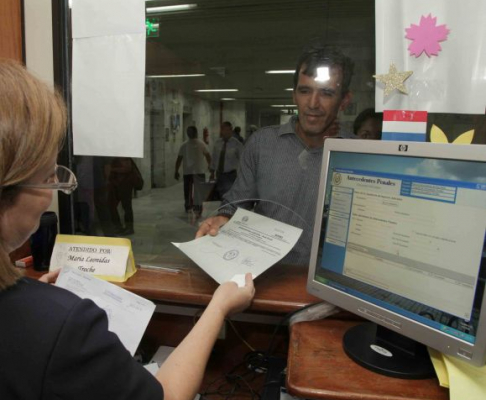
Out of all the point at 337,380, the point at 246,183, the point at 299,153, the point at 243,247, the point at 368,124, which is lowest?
the point at 337,380

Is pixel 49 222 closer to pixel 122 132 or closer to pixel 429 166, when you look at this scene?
pixel 122 132

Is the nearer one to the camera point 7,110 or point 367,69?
point 7,110

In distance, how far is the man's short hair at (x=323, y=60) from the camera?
108 centimetres

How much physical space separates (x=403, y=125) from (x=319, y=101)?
1.13 ft

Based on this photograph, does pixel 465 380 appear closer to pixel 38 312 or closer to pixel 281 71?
pixel 38 312

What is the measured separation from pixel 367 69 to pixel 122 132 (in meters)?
0.75

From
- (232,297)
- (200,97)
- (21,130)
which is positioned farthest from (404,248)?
(200,97)

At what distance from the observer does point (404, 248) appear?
Result: 611 millimetres

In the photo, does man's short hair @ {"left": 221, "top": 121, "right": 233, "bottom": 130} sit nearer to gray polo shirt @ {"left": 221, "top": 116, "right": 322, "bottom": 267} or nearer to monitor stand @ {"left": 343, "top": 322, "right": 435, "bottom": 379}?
gray polo shirt @ {"left": 221, "top": 116, "right": 322, "bottom": 267}

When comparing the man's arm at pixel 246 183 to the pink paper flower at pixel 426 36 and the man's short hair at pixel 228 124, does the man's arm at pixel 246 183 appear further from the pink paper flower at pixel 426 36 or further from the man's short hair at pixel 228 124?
the pink paper flower at pixel 426 36

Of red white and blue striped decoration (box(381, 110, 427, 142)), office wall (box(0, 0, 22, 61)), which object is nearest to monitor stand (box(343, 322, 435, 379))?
red white and blue striped decoration (box(381, 110, 427, 142))

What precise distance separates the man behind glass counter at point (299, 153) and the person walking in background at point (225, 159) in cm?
5

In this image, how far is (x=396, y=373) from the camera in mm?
613

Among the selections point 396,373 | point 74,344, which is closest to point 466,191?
point 396,373
